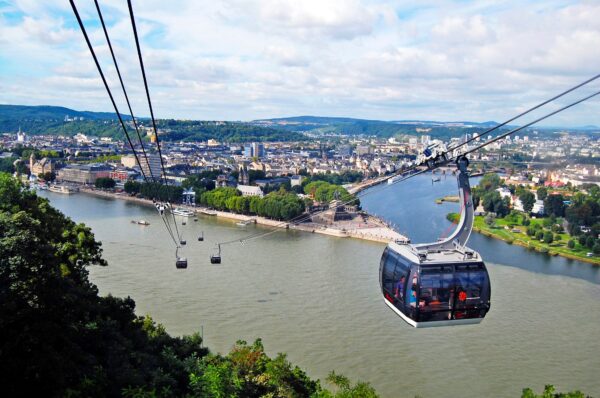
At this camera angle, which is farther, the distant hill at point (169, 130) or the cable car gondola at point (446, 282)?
the distant hill at point (169, 130)

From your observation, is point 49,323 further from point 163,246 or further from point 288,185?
point 288,185

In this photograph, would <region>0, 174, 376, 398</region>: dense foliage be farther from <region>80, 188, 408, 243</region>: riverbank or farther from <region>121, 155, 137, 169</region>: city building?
<region>121, 155, 137, 169</region>: city building

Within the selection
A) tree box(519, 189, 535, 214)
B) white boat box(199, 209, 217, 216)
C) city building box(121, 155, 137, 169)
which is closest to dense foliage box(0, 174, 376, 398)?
white boat box(199, 209, 217, 216)

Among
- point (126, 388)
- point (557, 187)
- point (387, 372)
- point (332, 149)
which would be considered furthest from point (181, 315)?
point (332, 149)

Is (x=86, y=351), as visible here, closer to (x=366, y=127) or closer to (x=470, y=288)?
(x=470, y=288)

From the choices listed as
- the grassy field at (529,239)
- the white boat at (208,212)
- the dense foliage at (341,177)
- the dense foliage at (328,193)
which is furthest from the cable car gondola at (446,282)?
the dense foliage at (341,177)

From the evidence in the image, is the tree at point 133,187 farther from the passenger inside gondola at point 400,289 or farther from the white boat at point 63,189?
the passenger inside gondola at point 400,289
